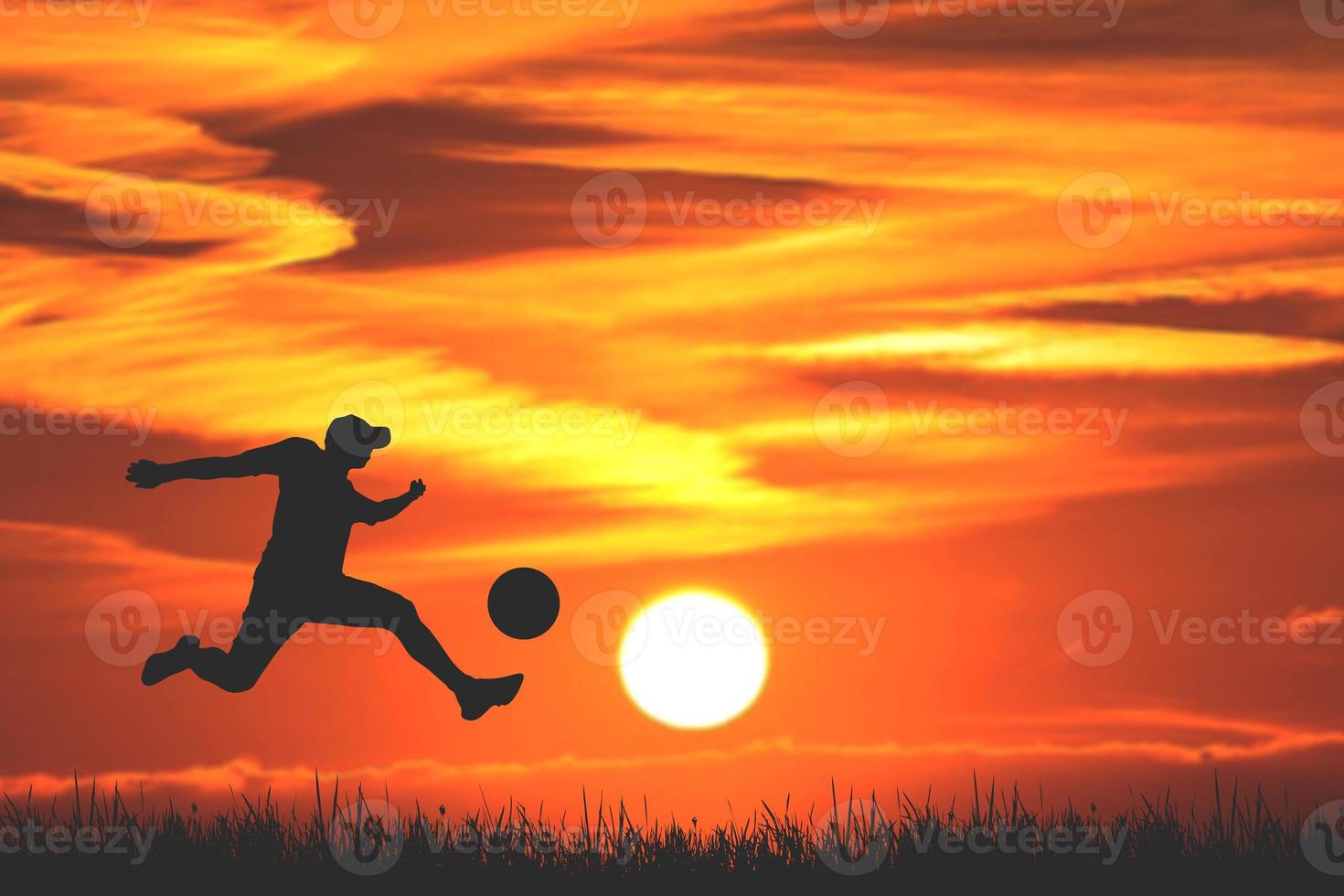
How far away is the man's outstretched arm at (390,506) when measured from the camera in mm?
18828

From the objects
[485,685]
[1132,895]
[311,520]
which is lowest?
[1132,895]

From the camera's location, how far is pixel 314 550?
18.9 metres

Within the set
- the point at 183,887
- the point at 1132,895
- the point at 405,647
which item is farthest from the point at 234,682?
the point at 1132,895

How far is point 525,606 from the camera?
19172 millimetres

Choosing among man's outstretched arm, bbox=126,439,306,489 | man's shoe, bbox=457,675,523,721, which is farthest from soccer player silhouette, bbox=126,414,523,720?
man's shoe, bbox=457,675,523,721

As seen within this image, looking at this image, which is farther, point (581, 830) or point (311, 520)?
point (311, 520)

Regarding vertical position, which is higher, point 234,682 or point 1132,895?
point 234,682

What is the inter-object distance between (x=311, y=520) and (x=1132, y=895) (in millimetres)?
7716

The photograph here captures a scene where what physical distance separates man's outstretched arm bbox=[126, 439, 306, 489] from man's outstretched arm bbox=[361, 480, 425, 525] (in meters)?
0.89

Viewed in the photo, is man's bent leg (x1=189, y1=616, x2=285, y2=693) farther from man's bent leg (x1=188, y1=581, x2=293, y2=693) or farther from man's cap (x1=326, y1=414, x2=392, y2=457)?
man's cap (x1=326, y1=414, x2=392, y2=457)

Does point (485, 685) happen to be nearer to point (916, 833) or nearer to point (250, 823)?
point (250, 823)

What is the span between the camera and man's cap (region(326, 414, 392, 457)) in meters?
18.8

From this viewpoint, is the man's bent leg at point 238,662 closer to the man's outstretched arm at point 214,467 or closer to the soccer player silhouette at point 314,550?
the soccer player silhouette at point 314,550

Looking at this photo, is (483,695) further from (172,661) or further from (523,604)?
(172,661)
